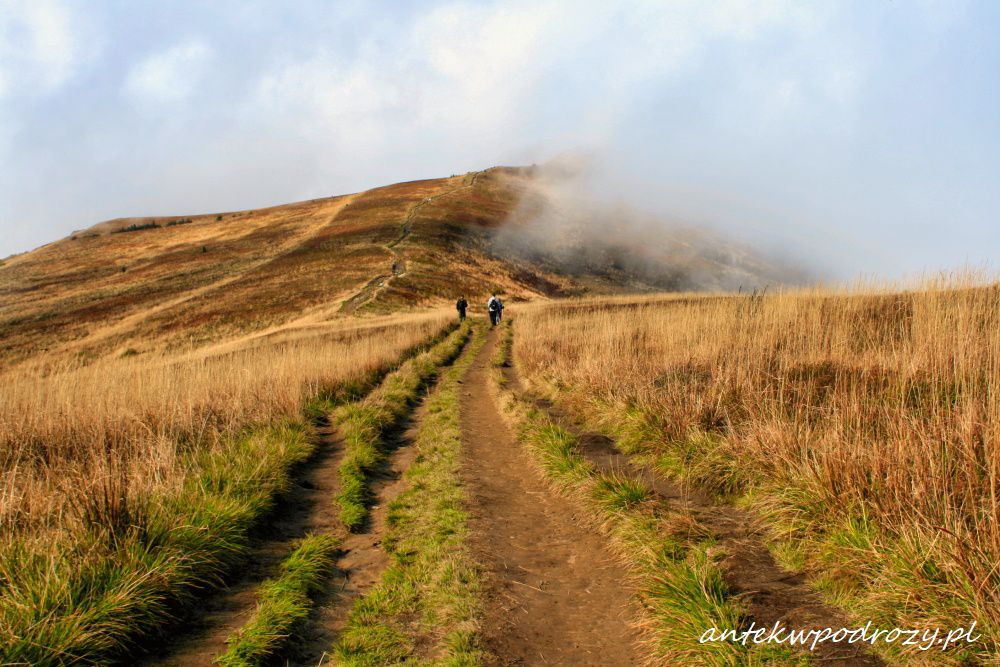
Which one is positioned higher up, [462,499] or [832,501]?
[832,501]

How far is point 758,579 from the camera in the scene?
12.0 feet

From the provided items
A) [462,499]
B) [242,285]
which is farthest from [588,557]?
[242,285]

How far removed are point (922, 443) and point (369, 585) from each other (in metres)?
4.39

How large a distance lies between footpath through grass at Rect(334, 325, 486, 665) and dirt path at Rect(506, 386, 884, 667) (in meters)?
1.76

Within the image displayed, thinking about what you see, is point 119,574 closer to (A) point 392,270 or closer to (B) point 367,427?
(B) point 367,427

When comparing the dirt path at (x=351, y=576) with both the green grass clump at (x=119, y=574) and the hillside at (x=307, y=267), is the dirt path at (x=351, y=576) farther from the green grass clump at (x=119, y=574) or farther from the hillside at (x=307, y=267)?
the hillside at (x=307, y=267)

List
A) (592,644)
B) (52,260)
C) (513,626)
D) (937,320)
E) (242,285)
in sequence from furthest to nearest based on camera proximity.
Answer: (52,260) → (242,285) → (937,320) → (513,626) → (592,644)

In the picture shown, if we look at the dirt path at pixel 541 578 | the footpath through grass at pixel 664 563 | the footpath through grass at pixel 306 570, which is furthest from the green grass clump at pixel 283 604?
the footpath through grass at pixel 664 563

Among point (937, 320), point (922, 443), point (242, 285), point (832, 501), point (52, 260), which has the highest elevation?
point (52, 260)

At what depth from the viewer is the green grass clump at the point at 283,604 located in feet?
11.7

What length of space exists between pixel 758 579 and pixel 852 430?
221cm

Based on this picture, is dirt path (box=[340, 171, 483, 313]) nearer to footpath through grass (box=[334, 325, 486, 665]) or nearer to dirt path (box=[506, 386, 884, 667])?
footpath through grass (box=[334, 325, 486, 665])

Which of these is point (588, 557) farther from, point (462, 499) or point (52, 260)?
point (52, 260)

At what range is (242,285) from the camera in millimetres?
52156
